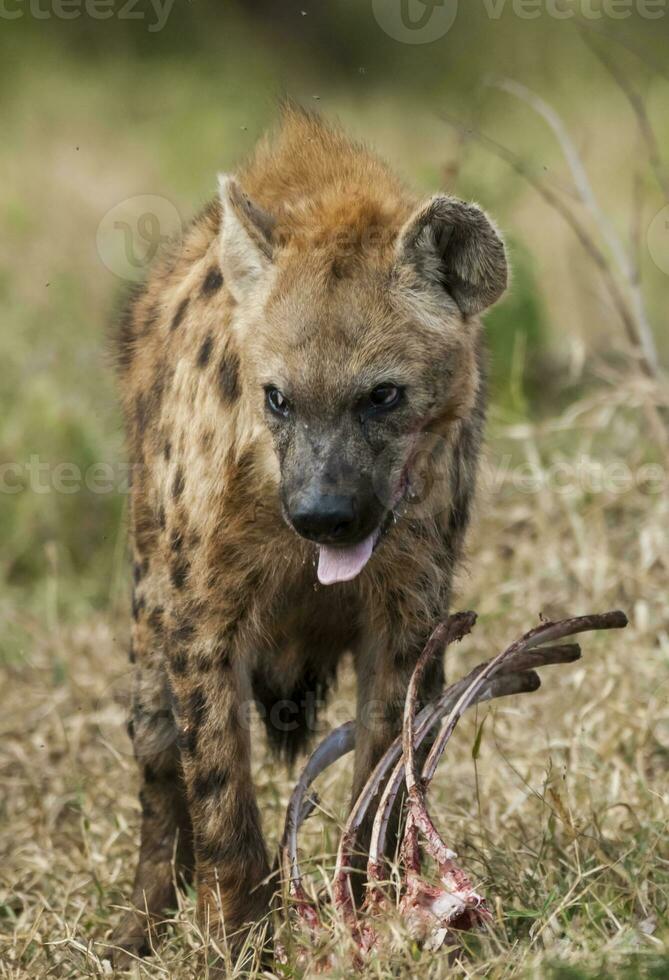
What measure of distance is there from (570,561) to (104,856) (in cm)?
200

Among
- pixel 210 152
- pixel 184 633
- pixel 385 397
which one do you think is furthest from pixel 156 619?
pixel 210 152

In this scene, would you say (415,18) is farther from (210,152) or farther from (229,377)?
(229,377)

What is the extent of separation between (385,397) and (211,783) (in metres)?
0.90

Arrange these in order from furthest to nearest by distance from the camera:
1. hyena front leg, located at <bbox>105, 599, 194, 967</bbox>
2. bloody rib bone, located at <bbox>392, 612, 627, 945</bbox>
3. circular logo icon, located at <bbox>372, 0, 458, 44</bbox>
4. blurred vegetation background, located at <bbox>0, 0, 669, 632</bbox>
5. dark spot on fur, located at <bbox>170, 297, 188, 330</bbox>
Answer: circular logo icon, located at <bbox>372, 0, 458, 44</bbox>
blurred vegetation background, located at <bbox>0, 0, 669, 632</bbox>
hyena front leg, located at <bbox>105, 599, 194, 967</bbox>
dark spot on fur, located at <bbox>170, 297, 188, 330</bbox>
bloody rib bone, located at <bbox>392, 612, 627, 945</bbox>

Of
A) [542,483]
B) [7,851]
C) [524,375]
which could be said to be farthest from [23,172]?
[7,851]

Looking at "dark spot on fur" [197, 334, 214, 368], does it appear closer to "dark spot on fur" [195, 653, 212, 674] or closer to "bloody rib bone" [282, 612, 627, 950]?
"dark spot on fur" [195, 653, 212, 674]

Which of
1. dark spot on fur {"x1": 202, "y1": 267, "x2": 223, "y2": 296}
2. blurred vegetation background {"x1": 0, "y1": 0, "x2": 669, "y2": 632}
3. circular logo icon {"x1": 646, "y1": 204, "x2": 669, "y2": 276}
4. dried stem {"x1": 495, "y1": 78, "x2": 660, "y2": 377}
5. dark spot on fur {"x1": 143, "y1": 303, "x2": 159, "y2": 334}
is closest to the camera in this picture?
dark spot on fur {"x1": 202, "y1": 267, "x2": 223, "y2": 296}

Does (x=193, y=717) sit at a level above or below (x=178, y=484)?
below

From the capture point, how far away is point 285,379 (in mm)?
3043

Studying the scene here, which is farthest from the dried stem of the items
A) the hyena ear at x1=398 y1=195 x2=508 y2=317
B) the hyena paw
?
the hyena paw

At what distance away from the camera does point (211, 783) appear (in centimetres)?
332

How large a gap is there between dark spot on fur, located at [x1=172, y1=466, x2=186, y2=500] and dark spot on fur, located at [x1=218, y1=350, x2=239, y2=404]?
0.65 feet

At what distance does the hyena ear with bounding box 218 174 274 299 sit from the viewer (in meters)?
3.13

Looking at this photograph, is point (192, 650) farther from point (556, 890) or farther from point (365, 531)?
point (556, 890)
